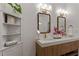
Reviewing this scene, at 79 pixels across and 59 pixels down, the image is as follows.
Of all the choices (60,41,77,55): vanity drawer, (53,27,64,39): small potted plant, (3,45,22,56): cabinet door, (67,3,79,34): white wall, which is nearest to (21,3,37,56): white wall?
(3,45,22,56): cabinet door

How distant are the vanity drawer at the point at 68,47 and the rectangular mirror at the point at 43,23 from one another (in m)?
0.43

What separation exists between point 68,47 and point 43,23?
714 mm

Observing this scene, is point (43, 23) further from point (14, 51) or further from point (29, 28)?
point (14, 51)

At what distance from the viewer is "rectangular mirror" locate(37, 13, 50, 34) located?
2296 millimetres

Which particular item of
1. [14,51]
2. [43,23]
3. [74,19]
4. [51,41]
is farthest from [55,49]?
[74,19]

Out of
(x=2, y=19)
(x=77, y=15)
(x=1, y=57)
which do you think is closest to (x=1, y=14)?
(x=2, y=19)

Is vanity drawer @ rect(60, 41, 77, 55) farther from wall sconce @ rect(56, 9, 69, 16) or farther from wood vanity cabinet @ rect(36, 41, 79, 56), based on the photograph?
wall sconce @ rect(56, 9, 69, 16)

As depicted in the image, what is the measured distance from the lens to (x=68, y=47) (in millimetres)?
2422

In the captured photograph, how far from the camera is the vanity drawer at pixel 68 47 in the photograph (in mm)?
2273

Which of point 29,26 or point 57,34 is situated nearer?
point 29,26

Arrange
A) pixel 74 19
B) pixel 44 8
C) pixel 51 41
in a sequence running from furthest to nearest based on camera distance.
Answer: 1. pixel 74 19
2. pixel 44 8
3. pixel 51 41

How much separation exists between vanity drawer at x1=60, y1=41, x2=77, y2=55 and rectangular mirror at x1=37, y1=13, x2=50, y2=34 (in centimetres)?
43

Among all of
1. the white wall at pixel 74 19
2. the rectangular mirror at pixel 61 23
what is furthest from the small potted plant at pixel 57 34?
the white wall at pixel 74 19

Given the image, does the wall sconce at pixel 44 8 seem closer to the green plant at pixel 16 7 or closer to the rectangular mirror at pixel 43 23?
the rectangular mirror at pixel 43 23
